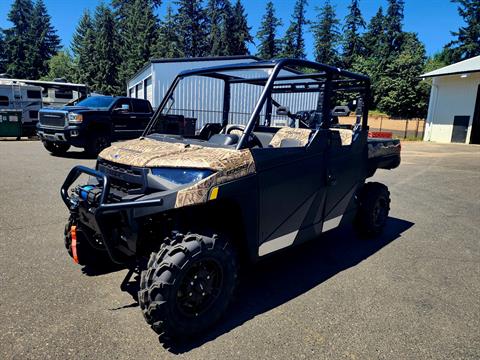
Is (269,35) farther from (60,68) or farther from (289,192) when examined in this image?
(289,192)

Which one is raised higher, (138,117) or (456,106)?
(456,106)

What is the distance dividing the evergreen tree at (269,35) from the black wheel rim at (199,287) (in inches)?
2549

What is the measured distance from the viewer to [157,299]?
2.48 m

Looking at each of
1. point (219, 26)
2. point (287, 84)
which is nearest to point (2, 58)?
point (219, 26)

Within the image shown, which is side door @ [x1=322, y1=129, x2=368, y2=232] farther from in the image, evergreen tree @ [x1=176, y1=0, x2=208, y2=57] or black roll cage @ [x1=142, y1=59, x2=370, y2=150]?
evergreen tree @ [x1=176, y1=0, x2=208, y2=57]

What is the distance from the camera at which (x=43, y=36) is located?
6994cm

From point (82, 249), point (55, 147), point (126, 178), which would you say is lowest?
point (55, 147)

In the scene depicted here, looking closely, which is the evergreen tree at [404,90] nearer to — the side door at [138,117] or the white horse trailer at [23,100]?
the white horse trailer at [23,100]

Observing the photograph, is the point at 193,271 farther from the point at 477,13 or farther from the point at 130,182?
the point at 477,13

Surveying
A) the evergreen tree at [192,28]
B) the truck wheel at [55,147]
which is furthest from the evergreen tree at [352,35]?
the truck wheel at [55,147]

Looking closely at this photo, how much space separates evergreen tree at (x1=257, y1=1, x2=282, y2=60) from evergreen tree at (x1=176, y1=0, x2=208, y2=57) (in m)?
9.95

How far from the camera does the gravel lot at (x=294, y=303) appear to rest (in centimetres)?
261

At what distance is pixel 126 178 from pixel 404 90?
1806 inches

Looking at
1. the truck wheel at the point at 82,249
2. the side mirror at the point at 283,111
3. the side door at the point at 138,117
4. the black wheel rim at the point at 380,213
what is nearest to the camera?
the truck wheel at the point at 82,249
